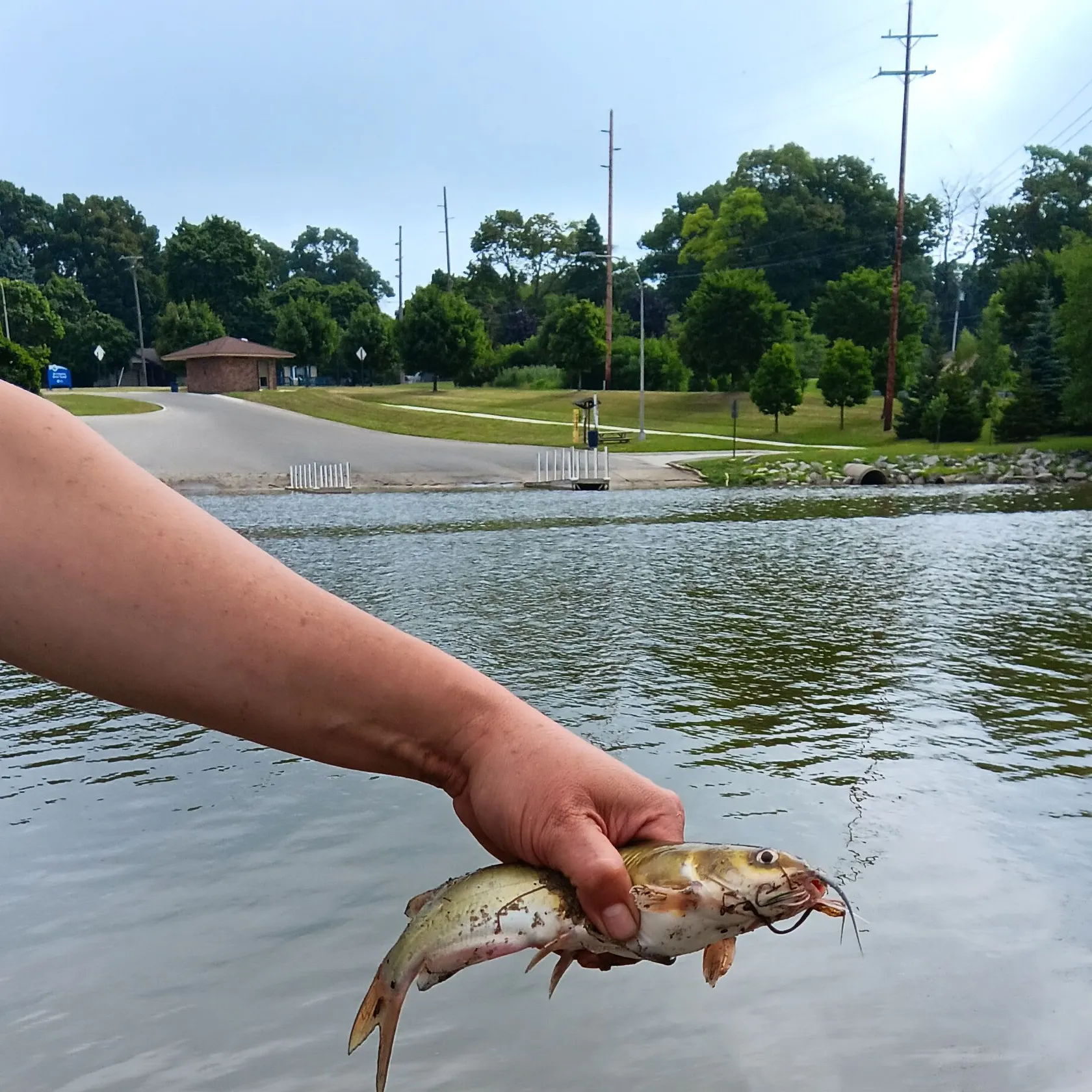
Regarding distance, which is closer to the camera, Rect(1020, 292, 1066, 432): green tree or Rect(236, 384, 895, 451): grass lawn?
Rect(1020, 292, 1066, 432): green tree

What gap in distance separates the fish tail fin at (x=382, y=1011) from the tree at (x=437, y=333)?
196 feet

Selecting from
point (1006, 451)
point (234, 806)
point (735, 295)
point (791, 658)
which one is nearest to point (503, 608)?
point (791, 658)

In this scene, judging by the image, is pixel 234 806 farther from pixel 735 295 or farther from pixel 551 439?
pixel 735 295

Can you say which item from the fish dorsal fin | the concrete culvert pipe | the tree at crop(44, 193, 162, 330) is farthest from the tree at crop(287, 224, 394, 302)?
the fish dorsal fin

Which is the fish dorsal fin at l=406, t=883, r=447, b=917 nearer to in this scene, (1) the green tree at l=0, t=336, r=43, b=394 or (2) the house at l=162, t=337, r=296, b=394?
(1) the green tree at l=0, t=336, r=43, b=394

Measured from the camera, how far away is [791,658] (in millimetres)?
6426

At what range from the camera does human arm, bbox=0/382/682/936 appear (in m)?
1.12

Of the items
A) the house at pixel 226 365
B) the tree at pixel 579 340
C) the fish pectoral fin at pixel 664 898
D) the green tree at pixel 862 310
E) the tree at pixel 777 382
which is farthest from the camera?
the house at pixel 226 365

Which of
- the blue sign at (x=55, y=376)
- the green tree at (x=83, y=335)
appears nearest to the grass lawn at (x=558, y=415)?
the blue sign at (x=55, y=376)

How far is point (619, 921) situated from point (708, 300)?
5238 cm

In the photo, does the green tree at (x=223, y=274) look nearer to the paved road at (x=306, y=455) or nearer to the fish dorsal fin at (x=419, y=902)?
the paved road at (x=306, y=455)

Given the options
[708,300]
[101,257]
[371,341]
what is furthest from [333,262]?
[708,300]

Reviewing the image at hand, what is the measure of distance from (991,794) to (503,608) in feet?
14.6

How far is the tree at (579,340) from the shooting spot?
190ft
